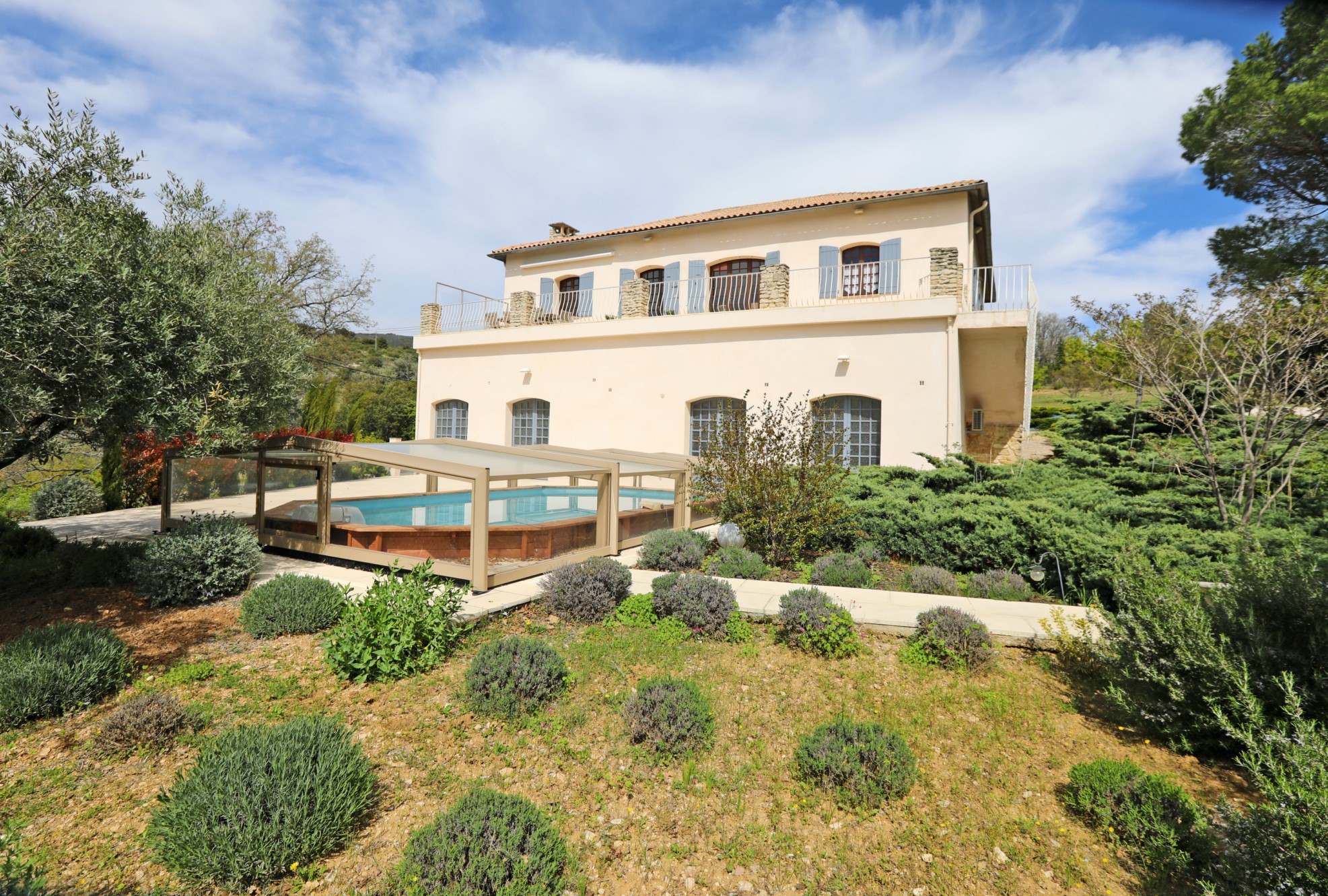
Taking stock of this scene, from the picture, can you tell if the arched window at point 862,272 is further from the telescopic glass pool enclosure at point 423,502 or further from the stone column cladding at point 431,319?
the stone column cladding at point 431,319

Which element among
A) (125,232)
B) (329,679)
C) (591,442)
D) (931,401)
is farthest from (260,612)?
Answer: (931,401)

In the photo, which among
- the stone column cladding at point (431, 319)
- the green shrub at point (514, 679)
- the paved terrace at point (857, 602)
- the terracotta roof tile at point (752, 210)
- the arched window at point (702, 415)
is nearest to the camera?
the green shrub at point (514, 679)

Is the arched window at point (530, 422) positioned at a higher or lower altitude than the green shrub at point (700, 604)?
higher

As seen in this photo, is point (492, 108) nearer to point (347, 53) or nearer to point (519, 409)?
point (347, 53)

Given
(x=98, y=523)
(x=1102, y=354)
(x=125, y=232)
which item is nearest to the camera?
(x=125, y=232)

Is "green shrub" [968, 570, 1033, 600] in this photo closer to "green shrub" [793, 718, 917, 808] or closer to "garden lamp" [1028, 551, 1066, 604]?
"garden lamp" [1028, 551, 1066, 604]

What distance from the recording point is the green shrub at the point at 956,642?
4.68 meters

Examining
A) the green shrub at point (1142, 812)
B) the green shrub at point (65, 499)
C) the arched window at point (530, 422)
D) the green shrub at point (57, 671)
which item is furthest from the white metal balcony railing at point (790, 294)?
the green shrub at point (57, 671)

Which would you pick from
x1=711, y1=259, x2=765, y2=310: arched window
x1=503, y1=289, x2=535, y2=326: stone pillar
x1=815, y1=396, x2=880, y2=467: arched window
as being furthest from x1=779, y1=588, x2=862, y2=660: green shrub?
x1=503, y1=289, x2=535, y2=326: stone pillar

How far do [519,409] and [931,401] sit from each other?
10007mm

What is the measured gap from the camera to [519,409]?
16.3 metres

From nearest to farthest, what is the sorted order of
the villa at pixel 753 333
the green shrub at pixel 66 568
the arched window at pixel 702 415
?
1. the green shrub at pixel 66 568
2. the villa at pixel 753 333
3. the arched window at pixel 702 415

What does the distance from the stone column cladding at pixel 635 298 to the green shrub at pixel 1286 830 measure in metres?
13.3

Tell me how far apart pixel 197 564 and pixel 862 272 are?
44.8 ft
